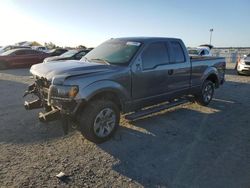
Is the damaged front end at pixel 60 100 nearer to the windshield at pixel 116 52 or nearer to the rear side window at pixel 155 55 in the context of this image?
the windshield at pixel 116 52

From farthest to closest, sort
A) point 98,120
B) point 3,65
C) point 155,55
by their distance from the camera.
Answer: point 3,65
point 155,55
point 98,120

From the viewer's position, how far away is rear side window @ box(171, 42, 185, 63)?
20.5 ft

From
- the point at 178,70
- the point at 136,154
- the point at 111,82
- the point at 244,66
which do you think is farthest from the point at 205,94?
the point at 244,66

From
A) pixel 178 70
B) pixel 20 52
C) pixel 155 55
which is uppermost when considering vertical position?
pixel 155 55

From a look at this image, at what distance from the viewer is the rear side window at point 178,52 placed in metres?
6.26

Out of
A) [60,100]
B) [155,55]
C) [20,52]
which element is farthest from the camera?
[20,52]

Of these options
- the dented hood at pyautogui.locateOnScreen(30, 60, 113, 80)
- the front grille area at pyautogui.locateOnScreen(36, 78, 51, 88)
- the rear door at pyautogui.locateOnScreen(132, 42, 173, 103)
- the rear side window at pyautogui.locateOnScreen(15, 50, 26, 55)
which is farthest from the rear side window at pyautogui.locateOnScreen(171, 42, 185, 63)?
the rear side window at pyautogui.locateOnScreen(15, 50, 26, 55)

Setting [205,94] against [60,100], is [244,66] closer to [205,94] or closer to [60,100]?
[205,94]

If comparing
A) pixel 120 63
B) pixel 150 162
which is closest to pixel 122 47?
pixel 120 63

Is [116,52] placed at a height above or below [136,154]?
above

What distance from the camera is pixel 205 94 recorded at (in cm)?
761

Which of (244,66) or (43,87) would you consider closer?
(43,87)

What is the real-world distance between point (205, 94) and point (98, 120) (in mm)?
4166

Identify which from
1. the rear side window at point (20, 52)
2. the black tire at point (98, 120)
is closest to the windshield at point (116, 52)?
the black tire at point (98, 120)
